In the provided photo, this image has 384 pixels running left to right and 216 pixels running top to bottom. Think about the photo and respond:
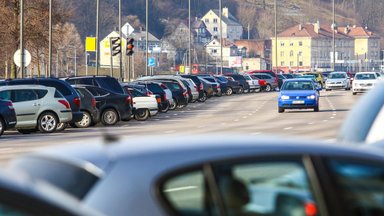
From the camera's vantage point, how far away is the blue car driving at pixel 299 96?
44.6m

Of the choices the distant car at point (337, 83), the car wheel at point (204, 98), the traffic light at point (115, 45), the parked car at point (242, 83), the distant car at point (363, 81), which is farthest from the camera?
the parked car at point (242, 83)

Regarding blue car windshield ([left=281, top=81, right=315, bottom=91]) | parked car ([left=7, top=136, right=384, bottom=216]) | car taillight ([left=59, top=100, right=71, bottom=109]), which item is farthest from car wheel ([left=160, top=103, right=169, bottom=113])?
parked car ([left=7, top=136, right=384, bottom=216])

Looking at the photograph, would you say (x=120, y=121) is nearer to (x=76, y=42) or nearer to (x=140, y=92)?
(x=140, y=92)

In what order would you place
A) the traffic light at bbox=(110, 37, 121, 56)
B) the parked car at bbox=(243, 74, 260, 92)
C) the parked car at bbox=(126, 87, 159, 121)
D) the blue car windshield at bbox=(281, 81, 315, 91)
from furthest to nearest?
the parked car at bbox=(243, 74, 260, 92) → the traffic light at bbox=(110, 37, 121, 56) → the blue car windshield at bbox=(281, 81, 315, 91) → the parked car at bbox=(126, 87, 159, 121)

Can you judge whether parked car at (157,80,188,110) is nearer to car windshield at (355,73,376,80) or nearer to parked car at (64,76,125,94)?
parked car at (64,76,125,94)

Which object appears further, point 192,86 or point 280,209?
point 192,86

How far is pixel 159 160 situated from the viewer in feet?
18.8

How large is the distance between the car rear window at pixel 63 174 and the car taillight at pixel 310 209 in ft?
3.96

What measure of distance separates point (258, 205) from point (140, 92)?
3626 cm

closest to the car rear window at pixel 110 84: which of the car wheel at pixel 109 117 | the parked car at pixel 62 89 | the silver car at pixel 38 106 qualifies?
the car wheel at pixel 109 117

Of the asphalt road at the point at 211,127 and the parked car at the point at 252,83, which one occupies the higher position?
the parked car at the point at 252,83

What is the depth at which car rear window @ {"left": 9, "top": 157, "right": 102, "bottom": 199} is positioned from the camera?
5.68 meters

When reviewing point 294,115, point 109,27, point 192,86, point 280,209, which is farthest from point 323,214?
point 109,27

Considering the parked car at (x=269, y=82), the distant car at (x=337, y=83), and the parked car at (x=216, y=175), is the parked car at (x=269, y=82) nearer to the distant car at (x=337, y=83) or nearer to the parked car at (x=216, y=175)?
the distant car at (x=337, y=83)
